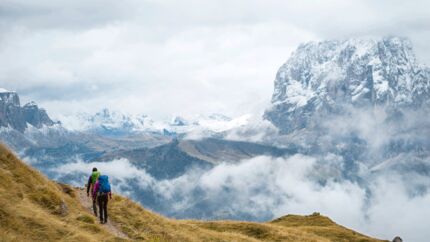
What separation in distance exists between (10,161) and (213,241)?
17990 mm

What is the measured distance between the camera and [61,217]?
125ft

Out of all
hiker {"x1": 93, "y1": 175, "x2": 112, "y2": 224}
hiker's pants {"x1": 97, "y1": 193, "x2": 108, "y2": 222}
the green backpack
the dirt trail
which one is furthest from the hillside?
the green backpack

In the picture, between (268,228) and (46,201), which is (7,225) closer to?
(46,201)

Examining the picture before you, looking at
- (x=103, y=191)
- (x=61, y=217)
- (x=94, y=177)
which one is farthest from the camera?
(x=94, y=177)

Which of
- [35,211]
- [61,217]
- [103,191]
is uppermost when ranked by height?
[103,191]

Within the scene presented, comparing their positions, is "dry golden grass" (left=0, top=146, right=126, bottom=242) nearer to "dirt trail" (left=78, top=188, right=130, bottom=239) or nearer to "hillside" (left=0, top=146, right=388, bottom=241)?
"hillside" (left=0, top=146, right=388, bottom=241)

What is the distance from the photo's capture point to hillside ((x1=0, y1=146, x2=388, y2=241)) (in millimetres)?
32812

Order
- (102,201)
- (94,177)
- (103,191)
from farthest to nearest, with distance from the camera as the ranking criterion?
(94,177) → (102,201) → (103,191)

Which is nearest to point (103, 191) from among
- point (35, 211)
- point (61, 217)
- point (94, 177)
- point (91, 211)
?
point (94, 177)

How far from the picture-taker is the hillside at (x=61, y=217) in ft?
108

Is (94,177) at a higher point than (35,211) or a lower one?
higher

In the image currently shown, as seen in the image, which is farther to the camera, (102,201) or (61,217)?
(102,201)

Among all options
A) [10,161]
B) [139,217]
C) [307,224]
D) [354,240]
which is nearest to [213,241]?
[139,217]

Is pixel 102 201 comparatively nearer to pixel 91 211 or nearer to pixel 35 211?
pixel 91 211
